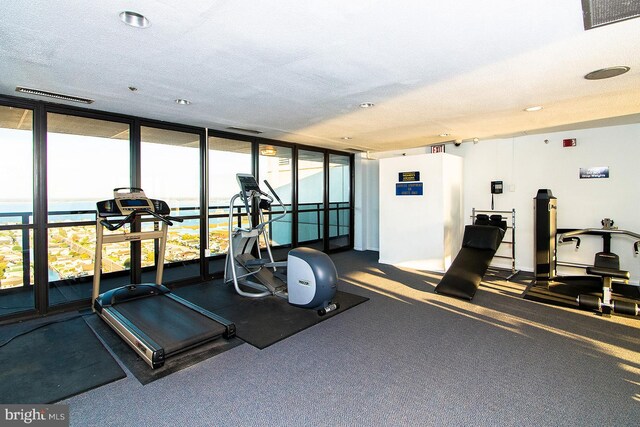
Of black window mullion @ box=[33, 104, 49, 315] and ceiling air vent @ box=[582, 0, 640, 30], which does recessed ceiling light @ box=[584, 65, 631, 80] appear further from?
black window mullion @ box=[33, 104, 49, 315]

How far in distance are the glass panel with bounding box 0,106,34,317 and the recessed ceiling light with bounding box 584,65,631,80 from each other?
5780mm

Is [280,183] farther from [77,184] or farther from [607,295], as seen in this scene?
[607,295]

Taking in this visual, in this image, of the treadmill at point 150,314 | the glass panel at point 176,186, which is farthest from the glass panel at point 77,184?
the treadmill at point 150,314

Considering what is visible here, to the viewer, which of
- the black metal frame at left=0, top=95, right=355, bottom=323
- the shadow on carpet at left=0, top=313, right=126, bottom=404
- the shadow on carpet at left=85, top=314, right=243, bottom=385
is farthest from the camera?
the black metal frame at left=0, top=95, right=355, bottom=323

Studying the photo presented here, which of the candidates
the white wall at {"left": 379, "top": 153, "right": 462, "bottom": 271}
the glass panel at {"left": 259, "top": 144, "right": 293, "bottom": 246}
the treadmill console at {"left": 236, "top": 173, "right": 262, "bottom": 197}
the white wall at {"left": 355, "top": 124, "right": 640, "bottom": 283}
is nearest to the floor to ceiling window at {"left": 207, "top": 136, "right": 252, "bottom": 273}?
the glass panel at {"left": 259, "top": 144, "right": 293, "bottom": 246}

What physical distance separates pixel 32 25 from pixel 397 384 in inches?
136

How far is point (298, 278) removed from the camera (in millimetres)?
3924

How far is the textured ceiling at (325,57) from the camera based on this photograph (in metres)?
1.92

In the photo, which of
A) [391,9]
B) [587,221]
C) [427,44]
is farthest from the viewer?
[587,221]

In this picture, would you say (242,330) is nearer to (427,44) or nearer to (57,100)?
(427,44)

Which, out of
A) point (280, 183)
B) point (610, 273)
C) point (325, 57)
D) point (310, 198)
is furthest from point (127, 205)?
point (610, 273)

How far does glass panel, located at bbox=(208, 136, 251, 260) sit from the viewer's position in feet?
18.0

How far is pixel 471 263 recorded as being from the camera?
16.3 ft

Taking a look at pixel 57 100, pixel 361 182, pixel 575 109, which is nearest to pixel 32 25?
pixel 57 100
